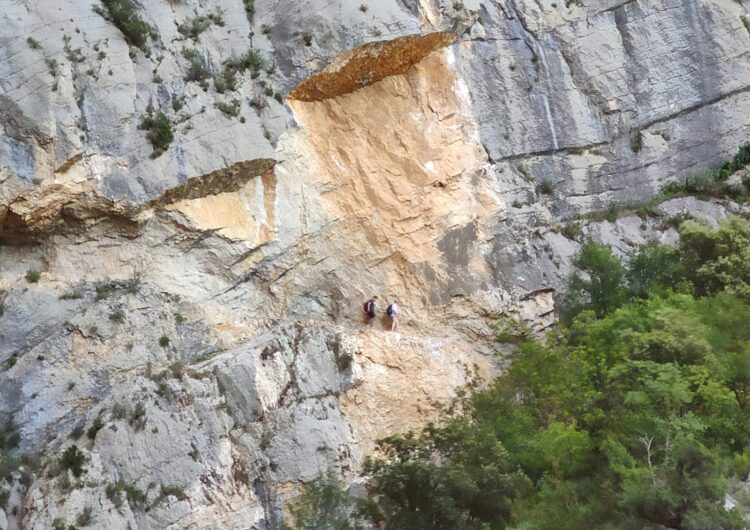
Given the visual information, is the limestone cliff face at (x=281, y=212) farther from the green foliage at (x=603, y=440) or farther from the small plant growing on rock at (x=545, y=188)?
the green foliage at (x=603, y=440)

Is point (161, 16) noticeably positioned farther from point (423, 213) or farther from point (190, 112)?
point (423, 213)

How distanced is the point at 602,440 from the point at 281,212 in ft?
33.4

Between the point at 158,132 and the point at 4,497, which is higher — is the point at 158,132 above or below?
above

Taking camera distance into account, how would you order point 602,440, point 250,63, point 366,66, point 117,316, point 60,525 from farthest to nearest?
1. point 366,66
2. point 250,63
3. point 117,316
4. point 60,525
5. point 602,440

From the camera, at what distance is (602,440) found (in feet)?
51.8

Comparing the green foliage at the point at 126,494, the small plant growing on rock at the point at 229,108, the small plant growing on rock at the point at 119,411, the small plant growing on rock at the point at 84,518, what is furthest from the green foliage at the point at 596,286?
the small plant growing on rock at the point at 84,518

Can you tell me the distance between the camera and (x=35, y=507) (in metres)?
16.4

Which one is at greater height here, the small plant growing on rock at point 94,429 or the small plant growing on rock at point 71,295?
the small plant growing on rock at point 71,295

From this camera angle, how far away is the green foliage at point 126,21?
2198 centimetres

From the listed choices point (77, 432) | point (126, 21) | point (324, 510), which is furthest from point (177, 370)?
point (126, 21)

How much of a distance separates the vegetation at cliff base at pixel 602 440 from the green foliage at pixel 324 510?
0.49 feet

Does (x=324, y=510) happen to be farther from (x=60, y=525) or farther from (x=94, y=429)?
(x=94, y=429)

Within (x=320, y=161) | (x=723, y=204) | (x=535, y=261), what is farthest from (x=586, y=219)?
(x=320, y=161)

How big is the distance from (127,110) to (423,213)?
837 cm
